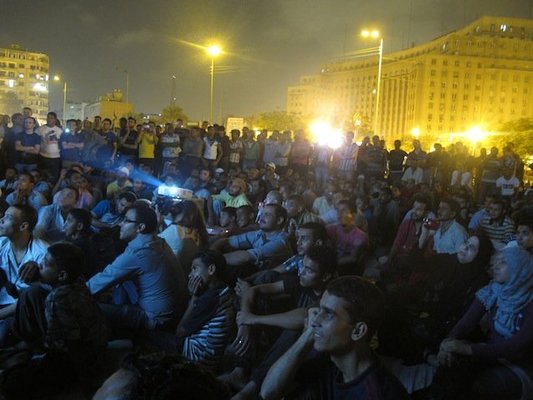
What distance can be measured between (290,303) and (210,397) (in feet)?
10.3

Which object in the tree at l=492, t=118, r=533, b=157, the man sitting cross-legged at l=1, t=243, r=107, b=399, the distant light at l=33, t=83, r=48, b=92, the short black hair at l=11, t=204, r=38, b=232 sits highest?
the distant light at l=33, t=83, r=48, b=92

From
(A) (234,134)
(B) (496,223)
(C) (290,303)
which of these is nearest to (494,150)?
(A) (234,134)

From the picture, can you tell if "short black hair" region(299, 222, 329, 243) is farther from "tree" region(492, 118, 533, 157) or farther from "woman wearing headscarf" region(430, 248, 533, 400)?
"tree" region(492, 118, 533, 157)

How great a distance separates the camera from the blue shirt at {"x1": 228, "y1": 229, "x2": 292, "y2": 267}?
6.32 m

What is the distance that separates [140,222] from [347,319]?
108 inches

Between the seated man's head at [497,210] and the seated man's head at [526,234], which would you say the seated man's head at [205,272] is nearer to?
the seated man's head at [526,234]

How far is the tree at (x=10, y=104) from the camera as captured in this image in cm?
9612

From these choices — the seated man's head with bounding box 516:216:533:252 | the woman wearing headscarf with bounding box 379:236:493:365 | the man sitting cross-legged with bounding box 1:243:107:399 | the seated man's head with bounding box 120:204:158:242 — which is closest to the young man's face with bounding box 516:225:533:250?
the seated man's head with bounding box 516:216:533:252

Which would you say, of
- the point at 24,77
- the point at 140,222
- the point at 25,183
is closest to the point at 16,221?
the point at 140,222

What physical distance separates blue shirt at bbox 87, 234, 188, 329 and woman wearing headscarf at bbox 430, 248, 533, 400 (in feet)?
7.30

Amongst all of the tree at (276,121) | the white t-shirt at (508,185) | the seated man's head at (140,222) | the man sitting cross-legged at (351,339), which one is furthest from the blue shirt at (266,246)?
the tree at (276,121)

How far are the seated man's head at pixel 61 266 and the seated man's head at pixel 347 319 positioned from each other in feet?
7.10

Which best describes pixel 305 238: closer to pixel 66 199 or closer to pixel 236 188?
pixel 66 199

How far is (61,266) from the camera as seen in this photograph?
4.08 m
